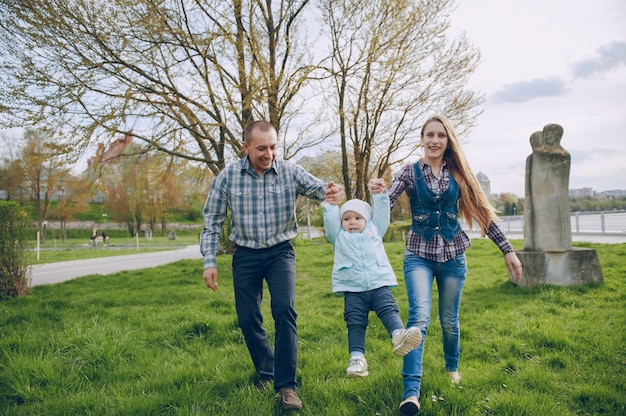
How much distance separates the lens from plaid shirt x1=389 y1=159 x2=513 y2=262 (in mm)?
3240

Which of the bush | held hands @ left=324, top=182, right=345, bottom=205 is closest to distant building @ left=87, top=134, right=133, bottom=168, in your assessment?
the bush

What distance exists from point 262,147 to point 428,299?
1643 mm

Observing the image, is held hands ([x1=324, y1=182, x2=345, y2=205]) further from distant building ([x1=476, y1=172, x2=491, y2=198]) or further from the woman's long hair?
distant building ([x1=476, y1=172, x2=491, y2=198])

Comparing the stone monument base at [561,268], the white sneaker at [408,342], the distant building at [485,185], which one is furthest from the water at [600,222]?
the white sneaker at [408,342]

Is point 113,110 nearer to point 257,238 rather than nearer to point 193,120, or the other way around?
point 193,120

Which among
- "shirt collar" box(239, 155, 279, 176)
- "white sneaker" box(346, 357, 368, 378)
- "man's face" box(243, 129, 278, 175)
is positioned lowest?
"white sneaker" box(346, 357, 368, 378)

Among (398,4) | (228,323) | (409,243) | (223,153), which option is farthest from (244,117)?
(409,243)

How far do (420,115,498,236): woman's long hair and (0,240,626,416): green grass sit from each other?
1.27 metres

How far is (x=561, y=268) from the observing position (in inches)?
293

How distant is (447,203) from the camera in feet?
10.9

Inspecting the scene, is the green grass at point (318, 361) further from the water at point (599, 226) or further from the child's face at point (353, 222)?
the water at point (599, 226)

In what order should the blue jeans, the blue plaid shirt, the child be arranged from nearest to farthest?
the blue jeans → the child → the blue plaid shirt

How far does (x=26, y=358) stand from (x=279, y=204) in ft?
8.64

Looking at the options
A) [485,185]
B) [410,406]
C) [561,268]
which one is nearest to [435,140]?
[410,406]
